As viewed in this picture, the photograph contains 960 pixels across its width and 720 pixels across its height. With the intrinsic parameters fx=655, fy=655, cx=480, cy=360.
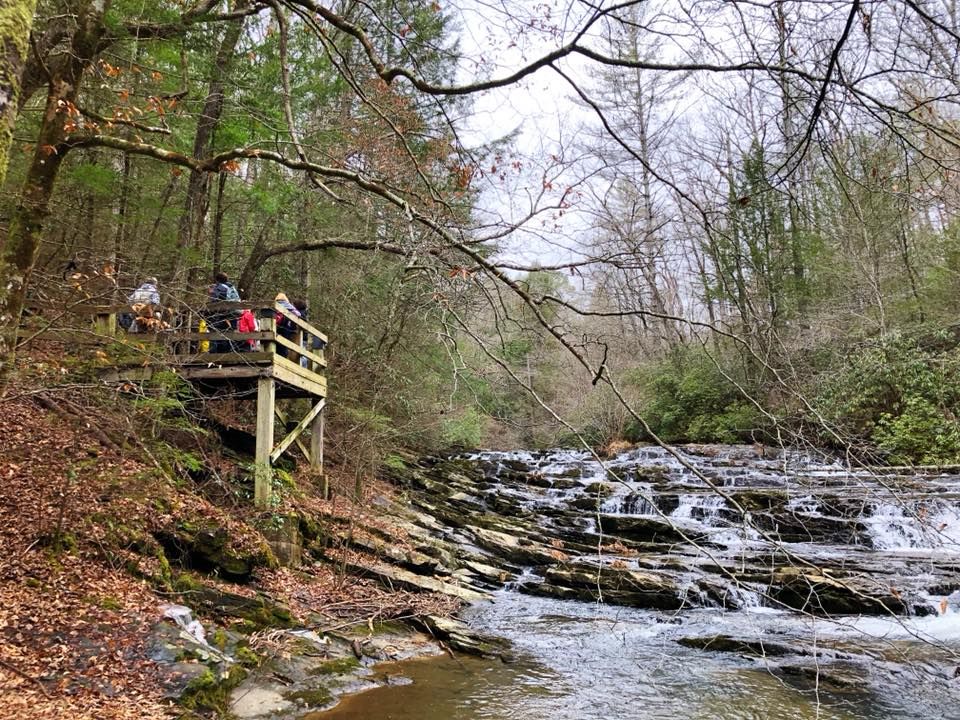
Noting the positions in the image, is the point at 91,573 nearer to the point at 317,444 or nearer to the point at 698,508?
the point at 317,444

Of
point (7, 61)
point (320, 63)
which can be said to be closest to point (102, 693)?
point (7, 61)

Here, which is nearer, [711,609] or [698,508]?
[711,609]

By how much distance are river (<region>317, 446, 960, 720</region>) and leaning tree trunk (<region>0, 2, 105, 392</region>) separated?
12.3 feet

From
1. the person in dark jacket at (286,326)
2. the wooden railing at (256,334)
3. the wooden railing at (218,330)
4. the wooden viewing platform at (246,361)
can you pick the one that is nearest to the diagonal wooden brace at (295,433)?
the wooden viewing platform at (246,361)

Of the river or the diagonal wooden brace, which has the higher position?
the diagonal wooden brace

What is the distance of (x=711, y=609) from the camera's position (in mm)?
9469

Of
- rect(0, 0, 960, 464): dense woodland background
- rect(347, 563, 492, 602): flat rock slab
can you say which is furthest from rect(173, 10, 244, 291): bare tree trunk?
rect(347, 563, 492, 602): flat rock slab

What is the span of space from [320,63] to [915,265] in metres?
16.4

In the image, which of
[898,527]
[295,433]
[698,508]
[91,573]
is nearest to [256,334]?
[295,433]

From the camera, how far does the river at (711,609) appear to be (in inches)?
130

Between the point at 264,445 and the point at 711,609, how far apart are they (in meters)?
6.91

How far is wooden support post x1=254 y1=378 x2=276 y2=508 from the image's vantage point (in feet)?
30.2

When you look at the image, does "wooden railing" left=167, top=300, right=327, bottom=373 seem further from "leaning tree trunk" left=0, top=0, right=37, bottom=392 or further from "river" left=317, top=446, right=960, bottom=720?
"leaning tree trunk" left=0, top=0, right=37, bottom=392

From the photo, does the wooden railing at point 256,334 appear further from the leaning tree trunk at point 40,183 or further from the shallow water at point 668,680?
the shallow water at point 668,680
